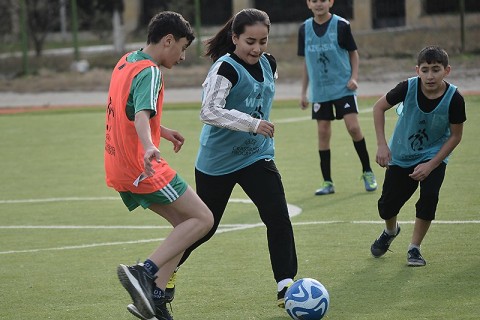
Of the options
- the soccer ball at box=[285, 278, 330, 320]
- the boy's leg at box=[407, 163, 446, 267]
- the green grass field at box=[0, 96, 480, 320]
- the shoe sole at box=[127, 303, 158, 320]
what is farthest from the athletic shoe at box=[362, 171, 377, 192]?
the shoe sole at box=[127, 303, 158, 320]

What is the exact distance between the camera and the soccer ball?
243 inches

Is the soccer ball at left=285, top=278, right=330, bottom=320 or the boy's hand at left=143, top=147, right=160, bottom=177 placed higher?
the boy's hand at left=143, top=147, right=160, bottom=177

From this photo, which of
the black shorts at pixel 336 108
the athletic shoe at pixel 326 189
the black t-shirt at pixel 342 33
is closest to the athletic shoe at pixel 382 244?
the athletic shoe at pixel 326 189

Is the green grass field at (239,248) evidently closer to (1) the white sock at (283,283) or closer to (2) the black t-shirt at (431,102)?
(1) the white sock at (283,283)

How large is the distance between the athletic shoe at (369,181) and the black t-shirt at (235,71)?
449cm

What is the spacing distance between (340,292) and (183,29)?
79.3 inches

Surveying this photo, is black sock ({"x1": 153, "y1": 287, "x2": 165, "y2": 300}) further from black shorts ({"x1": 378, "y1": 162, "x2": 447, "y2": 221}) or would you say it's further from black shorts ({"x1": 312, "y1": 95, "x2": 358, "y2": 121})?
black shorts ({"x1": 312, "y1": 95, "x2": 358, "y2": 121})

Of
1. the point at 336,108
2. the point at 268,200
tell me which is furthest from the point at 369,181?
the point at 268,200

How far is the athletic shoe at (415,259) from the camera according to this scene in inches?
299

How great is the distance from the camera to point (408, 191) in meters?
7.74

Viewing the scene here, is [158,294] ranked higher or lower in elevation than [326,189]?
higher

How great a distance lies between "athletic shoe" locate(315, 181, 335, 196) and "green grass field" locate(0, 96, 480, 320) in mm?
118

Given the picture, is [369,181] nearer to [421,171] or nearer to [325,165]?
[325,165]

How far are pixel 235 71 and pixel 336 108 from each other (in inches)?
198
